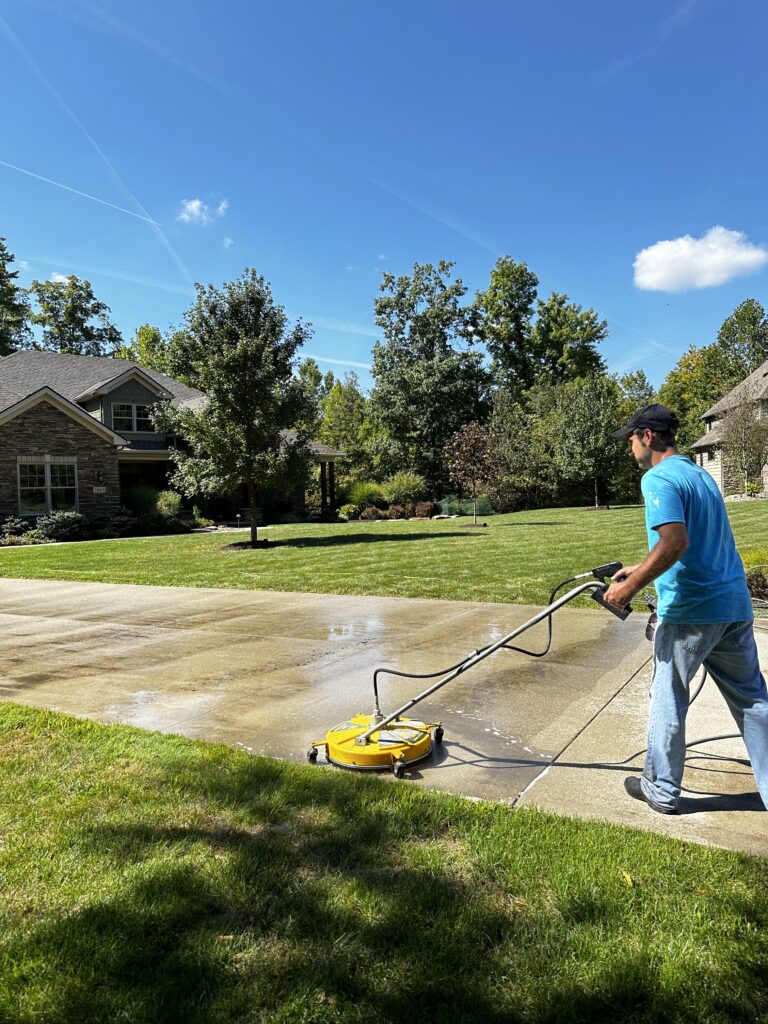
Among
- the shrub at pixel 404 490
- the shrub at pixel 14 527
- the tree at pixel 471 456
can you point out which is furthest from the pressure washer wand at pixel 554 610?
the shrub at pixel 404 490

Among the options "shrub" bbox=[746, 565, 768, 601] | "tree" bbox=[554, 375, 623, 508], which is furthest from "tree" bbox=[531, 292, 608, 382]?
"shrub" bbox=[746, 565, 768, 601]

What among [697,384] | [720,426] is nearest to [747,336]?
[697,384]

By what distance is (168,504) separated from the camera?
27.2m

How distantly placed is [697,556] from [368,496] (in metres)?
32.3

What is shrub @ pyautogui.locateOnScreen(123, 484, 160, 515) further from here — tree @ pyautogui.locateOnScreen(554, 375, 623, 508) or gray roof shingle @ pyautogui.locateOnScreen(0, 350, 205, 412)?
tree @ pyautogui.locateOnScreen(554, 375, 623, 508)

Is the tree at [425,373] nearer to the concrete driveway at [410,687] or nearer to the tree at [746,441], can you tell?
the tree at [746,441]

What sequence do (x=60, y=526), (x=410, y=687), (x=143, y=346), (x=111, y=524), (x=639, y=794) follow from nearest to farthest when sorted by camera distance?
(x=639, y=794) < (x=410, y=687) < (x=60, y=526) < (x=111, y=524) < (x=143, y=346)

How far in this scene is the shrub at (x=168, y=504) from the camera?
Answer: 27.0 meters

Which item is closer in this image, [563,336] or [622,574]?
[622,574]

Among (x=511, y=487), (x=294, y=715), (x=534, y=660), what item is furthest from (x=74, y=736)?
(x=511, y=487)

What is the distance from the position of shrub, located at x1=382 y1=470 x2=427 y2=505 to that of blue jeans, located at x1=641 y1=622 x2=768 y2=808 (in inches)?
1261

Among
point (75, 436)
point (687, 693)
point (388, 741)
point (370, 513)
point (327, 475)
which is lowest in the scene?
point (388, 741)

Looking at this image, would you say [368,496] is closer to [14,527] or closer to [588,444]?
[588,444]

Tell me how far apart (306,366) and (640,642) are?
63589mm
